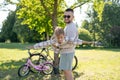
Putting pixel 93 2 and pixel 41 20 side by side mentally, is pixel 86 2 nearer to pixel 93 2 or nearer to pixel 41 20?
pixel 93 2

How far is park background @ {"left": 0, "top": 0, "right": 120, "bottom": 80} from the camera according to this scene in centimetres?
1150

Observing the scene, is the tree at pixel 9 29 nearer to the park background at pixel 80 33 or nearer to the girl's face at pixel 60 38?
the park background at pixel 80 33

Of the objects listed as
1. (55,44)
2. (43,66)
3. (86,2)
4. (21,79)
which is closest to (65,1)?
(86,2)

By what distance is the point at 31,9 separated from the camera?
488 inches

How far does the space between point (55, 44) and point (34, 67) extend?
3.85 meters

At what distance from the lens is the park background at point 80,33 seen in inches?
453

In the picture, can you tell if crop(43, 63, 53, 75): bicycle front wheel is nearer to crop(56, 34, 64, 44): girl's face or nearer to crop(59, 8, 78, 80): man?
crop(59, 8, 78, 80): man

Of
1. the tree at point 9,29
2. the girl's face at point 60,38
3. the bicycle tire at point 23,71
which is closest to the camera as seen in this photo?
the girl's face at point 60,38

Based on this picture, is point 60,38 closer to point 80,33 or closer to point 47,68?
point 47,68

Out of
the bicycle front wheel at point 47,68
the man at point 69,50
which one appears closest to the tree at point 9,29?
the bicycle front wheel at point 47,68

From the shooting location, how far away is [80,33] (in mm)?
42156

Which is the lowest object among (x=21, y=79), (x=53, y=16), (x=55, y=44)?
(x=21, y=79)

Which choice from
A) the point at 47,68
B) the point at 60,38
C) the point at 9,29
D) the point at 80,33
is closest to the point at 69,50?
the point at 60,38

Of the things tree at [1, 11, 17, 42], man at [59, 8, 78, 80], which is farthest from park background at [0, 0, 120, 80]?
man at [59, 8, 78, 80]
